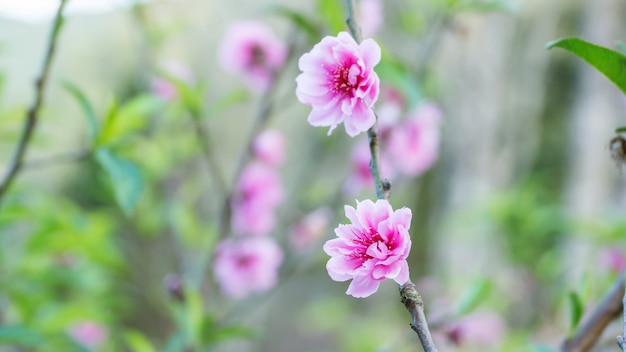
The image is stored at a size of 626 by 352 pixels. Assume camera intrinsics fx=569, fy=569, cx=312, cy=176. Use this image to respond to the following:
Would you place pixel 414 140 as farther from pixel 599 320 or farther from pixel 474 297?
pixel 599 320

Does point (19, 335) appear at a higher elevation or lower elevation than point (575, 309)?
higher

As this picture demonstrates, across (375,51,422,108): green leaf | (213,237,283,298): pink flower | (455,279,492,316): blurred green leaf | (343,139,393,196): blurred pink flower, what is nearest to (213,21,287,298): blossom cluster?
(213,237,283,298): pink flower

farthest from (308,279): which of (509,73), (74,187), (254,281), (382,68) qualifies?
(382,68)

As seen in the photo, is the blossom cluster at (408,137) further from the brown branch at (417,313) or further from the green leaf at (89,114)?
the brown branch at (417,313)

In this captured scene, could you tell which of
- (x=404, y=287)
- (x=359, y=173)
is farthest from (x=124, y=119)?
(x=404, y=287)

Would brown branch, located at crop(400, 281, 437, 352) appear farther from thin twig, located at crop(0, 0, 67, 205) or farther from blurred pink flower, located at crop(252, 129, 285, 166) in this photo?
blurred pink flower, located at crop(252, 129, 285, 166)

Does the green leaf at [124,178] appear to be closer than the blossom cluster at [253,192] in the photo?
Yes

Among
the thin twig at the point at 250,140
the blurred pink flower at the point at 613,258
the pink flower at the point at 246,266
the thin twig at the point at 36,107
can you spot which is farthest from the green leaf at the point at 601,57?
the blurred pink flower at the point at 613,258
